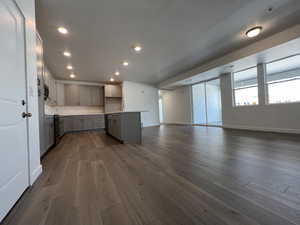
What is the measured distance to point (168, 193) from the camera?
1289 millimetres

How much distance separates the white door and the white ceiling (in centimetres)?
124

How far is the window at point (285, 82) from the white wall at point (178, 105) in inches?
144

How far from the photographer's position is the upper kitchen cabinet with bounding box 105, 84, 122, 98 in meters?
7.30

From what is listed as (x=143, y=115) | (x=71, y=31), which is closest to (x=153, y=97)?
(x=143, y=115)

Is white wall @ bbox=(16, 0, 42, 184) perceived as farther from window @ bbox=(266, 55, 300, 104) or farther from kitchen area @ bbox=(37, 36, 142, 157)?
window @ bbox=(266, 55, 300, 104)

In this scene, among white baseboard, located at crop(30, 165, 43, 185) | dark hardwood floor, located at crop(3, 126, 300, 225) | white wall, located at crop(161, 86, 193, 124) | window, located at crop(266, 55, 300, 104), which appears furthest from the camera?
white wall, located at crop(161, 86, 193, 124)

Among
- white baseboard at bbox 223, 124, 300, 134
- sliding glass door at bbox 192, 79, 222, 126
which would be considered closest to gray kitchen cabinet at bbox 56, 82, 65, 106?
sliding glass door at bbox 192, 79, 222, 126

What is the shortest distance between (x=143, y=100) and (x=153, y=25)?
540cm

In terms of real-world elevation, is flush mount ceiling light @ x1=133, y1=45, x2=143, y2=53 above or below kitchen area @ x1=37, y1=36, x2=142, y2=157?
above

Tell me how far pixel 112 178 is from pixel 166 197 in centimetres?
77

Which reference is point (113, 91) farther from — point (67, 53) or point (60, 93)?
point (67, 53)

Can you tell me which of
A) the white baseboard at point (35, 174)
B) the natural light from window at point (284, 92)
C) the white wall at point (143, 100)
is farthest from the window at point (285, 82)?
the white baseboard at point (35, 174)

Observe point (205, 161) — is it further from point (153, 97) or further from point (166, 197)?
point (153, 97)

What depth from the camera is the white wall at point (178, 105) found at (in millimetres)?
7742
